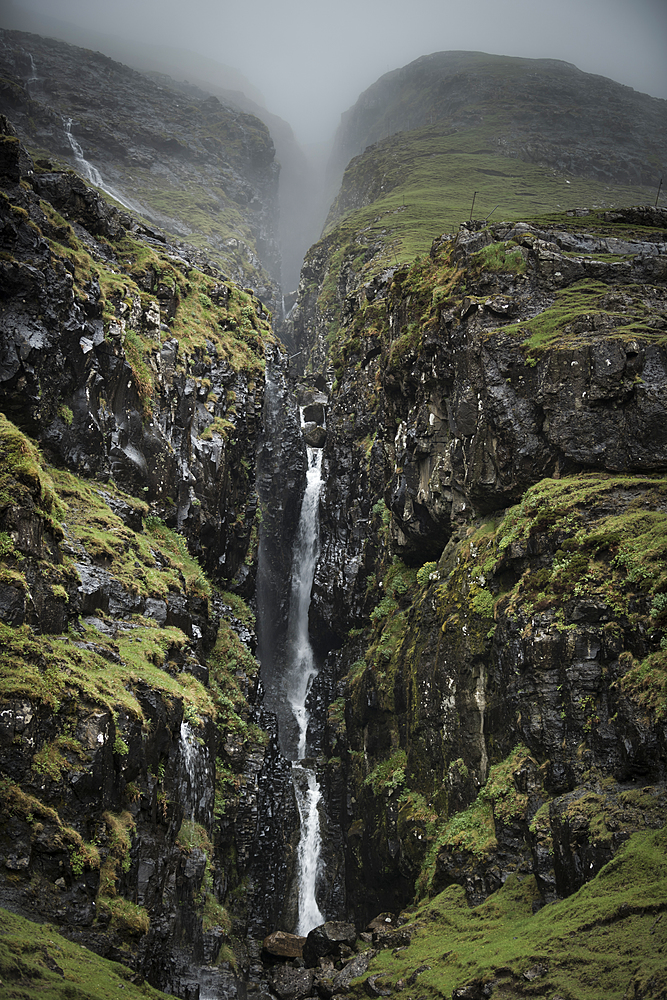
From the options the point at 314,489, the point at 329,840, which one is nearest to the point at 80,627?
the point at 329,840

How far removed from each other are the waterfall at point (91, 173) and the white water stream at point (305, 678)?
48.5 m

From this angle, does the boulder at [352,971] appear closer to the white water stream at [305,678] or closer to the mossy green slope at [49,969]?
the mossy green slope at [49,969]

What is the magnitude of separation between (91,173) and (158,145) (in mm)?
20769

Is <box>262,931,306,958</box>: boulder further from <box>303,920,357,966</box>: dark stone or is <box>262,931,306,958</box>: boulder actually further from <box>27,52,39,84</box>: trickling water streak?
<box>27,52,39,84</box>: trickling water streak

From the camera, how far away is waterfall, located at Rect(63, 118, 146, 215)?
250 ft

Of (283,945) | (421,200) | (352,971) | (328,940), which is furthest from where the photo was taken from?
(421,200)

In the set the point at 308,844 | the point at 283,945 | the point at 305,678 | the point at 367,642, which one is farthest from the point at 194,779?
the point at 305,678

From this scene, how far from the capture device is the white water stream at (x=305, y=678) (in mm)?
29078

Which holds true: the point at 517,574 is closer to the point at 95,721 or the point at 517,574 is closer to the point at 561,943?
the point at 561,943

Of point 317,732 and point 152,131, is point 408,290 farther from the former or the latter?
point 152,131

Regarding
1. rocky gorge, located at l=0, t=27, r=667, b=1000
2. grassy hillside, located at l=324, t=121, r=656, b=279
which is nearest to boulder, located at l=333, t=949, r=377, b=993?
rocky gorge, located at l=0, t=27, r=667, b=1000

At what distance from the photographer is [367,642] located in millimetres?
33219

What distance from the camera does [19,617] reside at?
12961 millimetres

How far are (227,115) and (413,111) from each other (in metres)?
35.0
